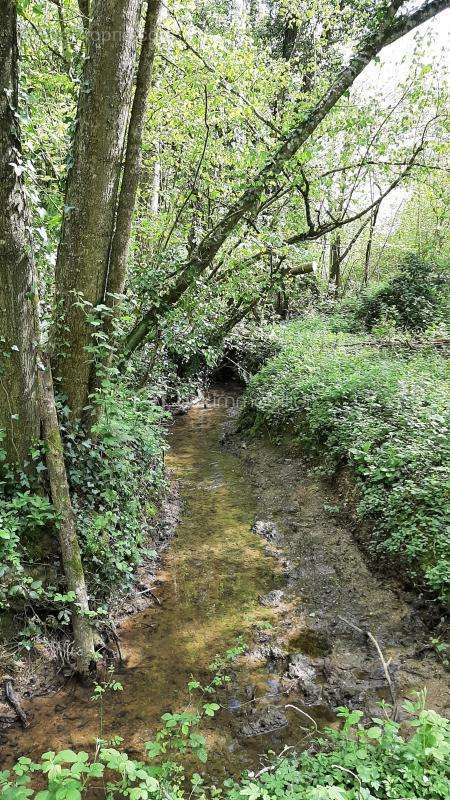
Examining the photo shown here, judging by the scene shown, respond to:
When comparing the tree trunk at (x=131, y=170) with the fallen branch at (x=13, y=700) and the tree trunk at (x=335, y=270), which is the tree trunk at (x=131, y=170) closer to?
the fallen branch at (x=13, y=700)

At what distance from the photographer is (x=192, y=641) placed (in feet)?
15.2

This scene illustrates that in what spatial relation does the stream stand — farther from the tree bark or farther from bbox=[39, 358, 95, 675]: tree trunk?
the tree bark

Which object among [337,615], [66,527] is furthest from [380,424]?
[66,527]

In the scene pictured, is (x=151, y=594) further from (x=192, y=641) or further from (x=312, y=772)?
(x=312, y=772)

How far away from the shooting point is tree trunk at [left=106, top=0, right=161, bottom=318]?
15.6ft

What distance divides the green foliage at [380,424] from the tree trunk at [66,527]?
3.17 meters

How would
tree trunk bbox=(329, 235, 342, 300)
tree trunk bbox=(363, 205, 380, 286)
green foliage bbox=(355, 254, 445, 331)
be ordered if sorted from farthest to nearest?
1. tree trunk bbox=(329, 235, 342, 300)
2. tree trunk bbox=(363, 205, 380, 286)
3. green foliage bbox=(355, 254, 445, 331)

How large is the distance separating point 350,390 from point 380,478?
239cm

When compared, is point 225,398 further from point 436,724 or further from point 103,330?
point 436,724

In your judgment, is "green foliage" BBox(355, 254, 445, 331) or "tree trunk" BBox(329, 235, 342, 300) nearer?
"green foliage" BBox(355, 254, 445, 331)

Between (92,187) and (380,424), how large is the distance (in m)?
4.69

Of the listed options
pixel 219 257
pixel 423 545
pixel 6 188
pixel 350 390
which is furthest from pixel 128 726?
pixel 219 257

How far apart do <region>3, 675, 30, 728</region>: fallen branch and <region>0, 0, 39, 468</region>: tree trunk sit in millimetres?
1744

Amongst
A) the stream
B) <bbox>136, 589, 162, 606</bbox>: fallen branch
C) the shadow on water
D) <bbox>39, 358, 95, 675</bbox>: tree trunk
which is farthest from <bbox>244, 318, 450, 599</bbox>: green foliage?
<bbox>39, 358, 95, 675</bbox>: tree trunk
